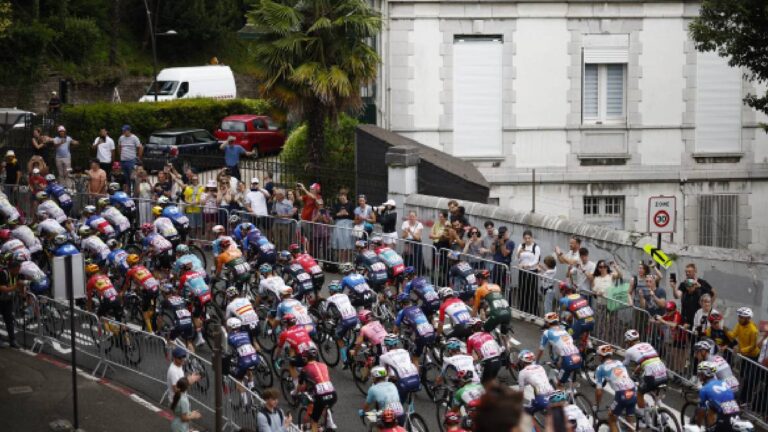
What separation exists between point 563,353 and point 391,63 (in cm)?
1416

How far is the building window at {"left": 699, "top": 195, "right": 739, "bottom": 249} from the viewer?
33125 mm

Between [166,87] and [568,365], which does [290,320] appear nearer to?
[568,365]

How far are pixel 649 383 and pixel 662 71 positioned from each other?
15641 mm

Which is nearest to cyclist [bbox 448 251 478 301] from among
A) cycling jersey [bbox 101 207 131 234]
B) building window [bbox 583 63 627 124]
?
cycling jersey [bbox 101 207 131 234]

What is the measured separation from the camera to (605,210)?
109ft

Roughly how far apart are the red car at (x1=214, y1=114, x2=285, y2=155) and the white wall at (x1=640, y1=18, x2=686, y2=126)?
13.3 meters

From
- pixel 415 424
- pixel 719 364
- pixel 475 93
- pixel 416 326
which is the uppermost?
pixel 475 93

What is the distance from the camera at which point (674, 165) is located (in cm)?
3312

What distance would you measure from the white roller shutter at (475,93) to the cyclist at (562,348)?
12925 millimetres

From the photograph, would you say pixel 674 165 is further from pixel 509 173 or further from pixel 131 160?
pixel 131 160

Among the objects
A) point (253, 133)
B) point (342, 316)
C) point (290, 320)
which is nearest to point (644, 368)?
point (342, 316)

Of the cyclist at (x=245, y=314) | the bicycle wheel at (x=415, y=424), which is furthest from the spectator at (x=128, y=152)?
the bicycle wheel at (x=415, y=424)

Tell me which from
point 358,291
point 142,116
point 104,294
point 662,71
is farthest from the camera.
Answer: point 142,116

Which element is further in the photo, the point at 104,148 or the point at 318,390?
the point at 104,148
